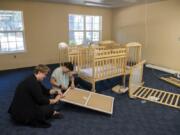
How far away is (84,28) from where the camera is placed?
687 cm

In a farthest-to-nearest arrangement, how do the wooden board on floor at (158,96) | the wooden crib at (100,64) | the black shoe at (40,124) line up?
the wooden crib at (100,64) < the wooden board on floor at (158,96) < the black shoe at (40,124)

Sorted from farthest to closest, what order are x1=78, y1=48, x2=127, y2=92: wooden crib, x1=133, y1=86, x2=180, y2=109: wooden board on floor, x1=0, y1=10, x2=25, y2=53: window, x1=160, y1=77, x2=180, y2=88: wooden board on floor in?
1. x1=0, y1=10, x2=25, y2=53: window
2. x1=160, y1=77, x2=180, y2=88: wooden board on floor
3. x1=78, y1=48, x2=127, y2=92: wooden crib
4. x1=133, y1=86, x2=180, y2=109: wooden board on floor

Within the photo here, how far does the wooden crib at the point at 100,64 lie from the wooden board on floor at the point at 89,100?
395mm

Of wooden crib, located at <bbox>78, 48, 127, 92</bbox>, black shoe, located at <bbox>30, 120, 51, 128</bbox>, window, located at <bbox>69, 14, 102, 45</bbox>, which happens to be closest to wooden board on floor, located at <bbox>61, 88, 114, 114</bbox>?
wooden crib, located at <bbox>78, 48, 127, 92</bbox>

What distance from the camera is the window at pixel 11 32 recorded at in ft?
17.1

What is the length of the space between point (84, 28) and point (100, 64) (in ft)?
12.2

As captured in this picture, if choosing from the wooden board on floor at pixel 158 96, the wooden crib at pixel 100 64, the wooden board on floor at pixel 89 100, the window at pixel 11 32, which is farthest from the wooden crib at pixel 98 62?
the window at pixel 11 32

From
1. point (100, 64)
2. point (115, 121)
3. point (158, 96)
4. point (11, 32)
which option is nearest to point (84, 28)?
point (11, 32)

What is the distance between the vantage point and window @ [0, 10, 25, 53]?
5.20 m

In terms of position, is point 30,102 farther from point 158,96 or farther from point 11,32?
point 11,32

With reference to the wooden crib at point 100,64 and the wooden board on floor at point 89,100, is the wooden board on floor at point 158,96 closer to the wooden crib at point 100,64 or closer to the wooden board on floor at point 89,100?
the wooden crib at point 100,64

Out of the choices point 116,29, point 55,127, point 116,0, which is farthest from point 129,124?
point 116,29

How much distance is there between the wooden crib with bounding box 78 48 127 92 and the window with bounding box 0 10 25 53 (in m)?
2.82

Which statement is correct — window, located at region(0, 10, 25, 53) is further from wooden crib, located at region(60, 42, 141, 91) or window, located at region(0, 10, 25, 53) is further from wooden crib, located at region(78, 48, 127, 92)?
wooden crib, located at region(78, 48, 127, 92)
